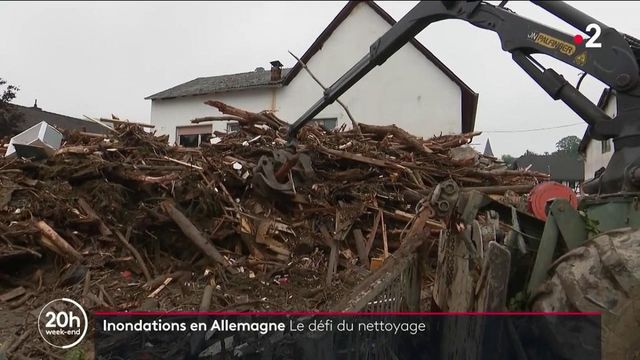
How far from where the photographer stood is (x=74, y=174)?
6930 mm

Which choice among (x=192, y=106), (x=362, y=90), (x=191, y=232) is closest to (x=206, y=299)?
(x=191, y=232)

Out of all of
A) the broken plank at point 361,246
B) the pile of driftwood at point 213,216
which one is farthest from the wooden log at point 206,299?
the broken plank at point 361,246

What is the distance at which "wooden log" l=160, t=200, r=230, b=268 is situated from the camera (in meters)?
6.33

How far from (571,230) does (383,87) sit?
46.0 feet

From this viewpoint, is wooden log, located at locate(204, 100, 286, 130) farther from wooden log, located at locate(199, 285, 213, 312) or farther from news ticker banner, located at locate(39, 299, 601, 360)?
news ticker banner, located at locate(39, 299, 601, 360)

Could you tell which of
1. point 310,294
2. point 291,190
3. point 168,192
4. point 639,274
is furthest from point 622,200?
point 168,192

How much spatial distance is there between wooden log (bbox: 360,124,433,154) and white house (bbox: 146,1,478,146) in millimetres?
7916

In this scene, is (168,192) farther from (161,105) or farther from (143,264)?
(161,105)

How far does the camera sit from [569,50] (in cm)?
399

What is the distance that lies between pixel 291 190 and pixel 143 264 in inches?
78.1

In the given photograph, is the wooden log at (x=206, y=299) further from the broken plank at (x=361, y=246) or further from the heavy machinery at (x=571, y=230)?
the heavy machinery at (x=571, y=230)

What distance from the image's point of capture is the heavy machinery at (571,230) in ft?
8.43

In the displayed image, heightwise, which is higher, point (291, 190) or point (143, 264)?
point (291, 190)

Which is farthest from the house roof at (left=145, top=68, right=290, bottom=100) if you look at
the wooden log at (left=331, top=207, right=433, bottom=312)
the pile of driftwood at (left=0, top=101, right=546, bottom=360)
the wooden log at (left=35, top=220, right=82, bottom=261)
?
the wooden log at (left=331, top=207, right=433, bottom=312)
